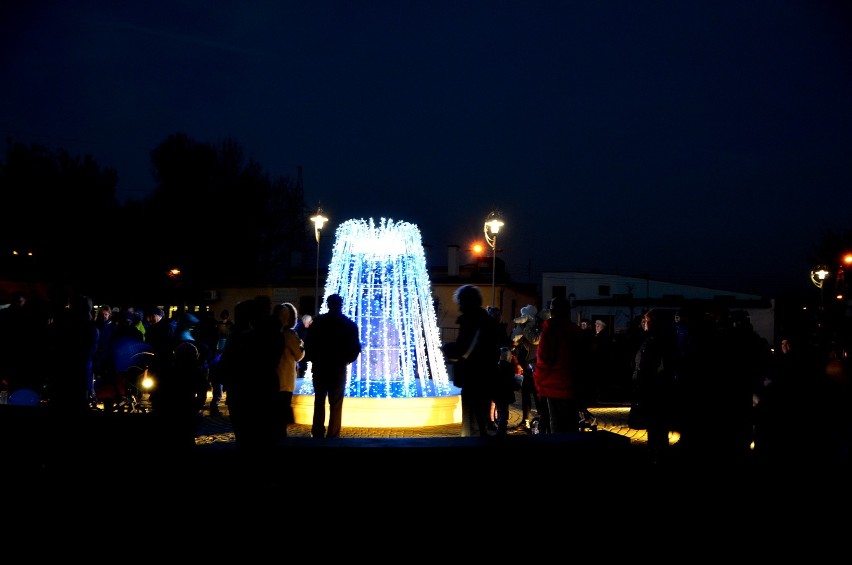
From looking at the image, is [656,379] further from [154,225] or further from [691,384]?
[154,225]

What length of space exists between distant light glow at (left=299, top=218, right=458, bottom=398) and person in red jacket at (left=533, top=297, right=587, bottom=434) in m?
3.96

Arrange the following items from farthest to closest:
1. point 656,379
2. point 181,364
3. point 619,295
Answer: point 619,295
point 181,364
point 656,379

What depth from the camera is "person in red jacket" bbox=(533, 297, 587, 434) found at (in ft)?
19.9

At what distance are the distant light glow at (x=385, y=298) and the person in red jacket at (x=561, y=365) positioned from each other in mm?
3961

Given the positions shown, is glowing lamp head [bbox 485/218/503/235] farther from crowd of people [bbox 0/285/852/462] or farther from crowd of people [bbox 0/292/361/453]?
crowd of people [bbox 0/292/361/453]

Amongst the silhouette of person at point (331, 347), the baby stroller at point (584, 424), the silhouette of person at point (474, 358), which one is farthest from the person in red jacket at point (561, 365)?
the silhouette of person at point (331, 347)

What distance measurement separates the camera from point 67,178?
1176 inches

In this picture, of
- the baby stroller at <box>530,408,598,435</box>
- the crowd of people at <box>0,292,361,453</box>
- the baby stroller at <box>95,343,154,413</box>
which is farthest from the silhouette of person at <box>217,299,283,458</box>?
the baby stroller at <box>95,343,154,413</box>

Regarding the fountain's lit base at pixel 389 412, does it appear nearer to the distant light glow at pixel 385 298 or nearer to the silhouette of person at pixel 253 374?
the distant light glow at pixel 385 298

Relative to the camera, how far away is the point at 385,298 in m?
10.0

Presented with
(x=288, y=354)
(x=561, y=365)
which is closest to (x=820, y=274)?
(x=561, y=365)

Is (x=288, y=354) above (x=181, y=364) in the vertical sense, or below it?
above

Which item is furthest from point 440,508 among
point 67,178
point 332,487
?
point 67,178

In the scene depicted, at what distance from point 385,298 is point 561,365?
4487mm
